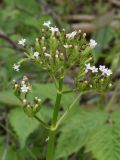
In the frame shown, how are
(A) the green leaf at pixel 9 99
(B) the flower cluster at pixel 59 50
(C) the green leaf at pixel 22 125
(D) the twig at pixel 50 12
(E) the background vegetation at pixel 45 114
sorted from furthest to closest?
1. (D) the twig at pixel 50 12
2. (A) the green leaf at pixel 9 99
3. (C) the green leaf at pixel 22 125
4. (E) the background vegetation at pixel 45 114
5. (B) the flower cluster at pixel 59 50

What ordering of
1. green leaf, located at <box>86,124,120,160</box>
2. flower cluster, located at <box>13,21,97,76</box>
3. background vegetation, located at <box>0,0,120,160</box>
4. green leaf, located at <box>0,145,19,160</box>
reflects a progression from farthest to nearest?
green leaf, located at <box>0,145,19,160</box> < background vegetation, located at <box>0,0,120,160</box> < green leaf, located at <box>86,124,120,160</box> < flower cluster, located at <box>13,21,97,76</box>

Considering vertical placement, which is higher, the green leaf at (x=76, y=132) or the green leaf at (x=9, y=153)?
the green leaf at (x=76, y=132)

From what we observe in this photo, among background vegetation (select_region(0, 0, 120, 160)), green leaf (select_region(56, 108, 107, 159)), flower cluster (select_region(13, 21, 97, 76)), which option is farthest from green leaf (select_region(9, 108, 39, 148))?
flower cluster (select_region(13, 21, 97, 76))

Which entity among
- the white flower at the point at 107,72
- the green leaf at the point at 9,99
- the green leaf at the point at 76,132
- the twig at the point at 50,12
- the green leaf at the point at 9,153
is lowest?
the green leaf at the point at 9,153

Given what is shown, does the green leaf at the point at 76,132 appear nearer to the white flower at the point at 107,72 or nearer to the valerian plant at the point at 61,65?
the valerian plant at the point at 61,65

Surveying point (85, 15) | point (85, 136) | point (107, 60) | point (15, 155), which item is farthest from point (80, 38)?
point (85, 15)

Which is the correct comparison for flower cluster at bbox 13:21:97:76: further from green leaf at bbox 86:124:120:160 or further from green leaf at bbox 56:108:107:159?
green leaf at bbox 56:108:107:159

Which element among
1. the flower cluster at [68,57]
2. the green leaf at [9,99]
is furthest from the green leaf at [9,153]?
the flower cluster at [68,57]
